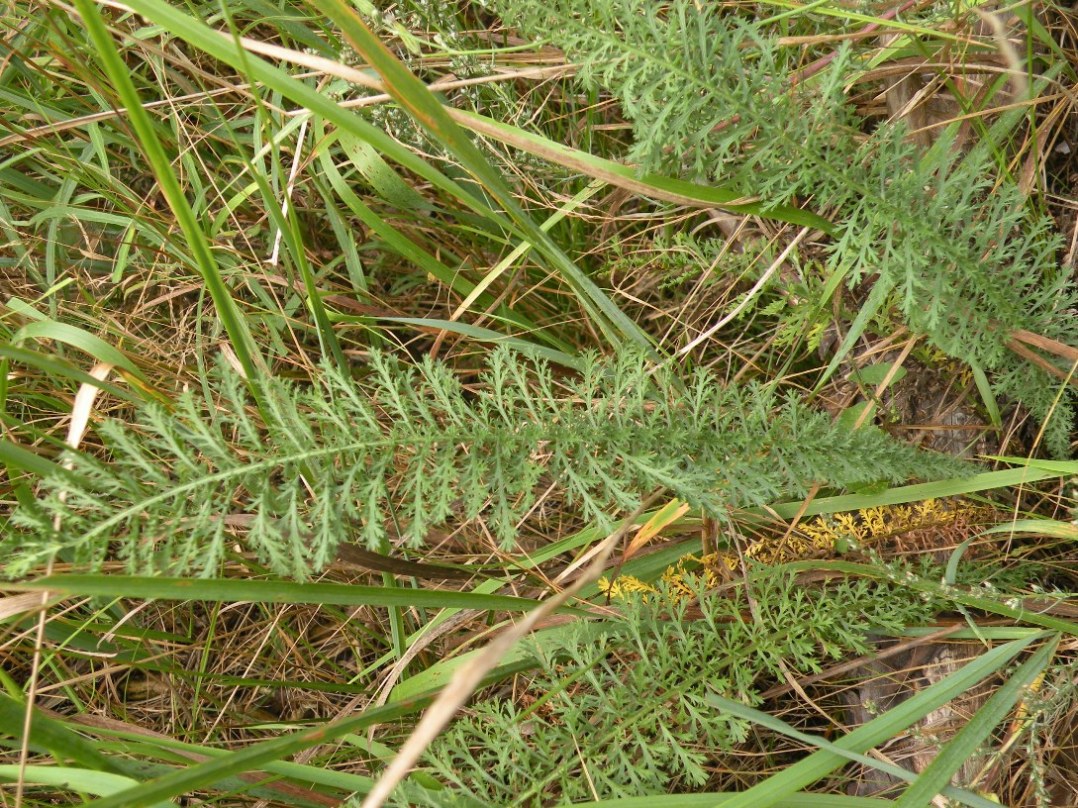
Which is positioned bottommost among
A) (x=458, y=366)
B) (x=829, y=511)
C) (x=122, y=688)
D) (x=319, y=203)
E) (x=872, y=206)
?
(x=122, y=688)

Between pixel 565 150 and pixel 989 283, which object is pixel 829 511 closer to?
pixel 989 283

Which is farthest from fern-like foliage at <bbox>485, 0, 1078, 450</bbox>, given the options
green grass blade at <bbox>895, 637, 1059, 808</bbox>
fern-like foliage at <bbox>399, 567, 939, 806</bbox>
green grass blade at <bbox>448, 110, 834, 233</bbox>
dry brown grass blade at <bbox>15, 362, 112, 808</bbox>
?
dry brown grass blade at <bbox>15, 362, 112, 808</bbox>

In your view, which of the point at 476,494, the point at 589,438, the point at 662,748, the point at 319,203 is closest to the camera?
the point at 476,494

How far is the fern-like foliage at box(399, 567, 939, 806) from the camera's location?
159 cm

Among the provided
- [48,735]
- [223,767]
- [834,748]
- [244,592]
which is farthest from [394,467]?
[834,748]

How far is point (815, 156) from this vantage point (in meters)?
1.54

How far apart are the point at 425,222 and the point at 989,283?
1.40 metres

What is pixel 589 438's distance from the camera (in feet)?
4.73

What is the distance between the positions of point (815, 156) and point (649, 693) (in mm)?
1045

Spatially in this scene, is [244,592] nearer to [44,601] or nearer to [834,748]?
[44,601]

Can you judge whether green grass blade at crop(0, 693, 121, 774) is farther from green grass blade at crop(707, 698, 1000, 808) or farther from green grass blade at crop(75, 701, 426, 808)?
green grass blade at crop(707, 698, 1000, 808)

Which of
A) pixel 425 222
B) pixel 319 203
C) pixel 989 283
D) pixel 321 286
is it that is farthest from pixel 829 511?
pixel 319 203

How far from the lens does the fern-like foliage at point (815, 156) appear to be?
1.46 meters

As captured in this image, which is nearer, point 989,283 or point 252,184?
point 989,283
